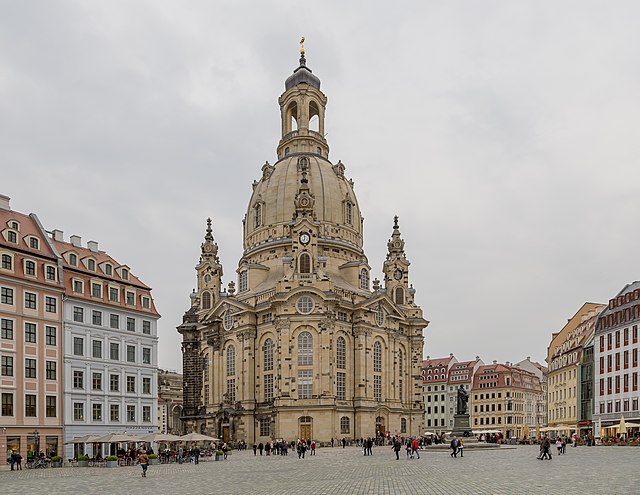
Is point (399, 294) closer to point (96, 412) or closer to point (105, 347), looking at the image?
point (105, 347)

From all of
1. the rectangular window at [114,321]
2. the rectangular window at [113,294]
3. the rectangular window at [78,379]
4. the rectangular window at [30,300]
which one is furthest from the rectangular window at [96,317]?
the rectangular window at [30,300]

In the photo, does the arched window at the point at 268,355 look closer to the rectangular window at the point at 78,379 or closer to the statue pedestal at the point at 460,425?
the statue pedestal at the point at 460,425

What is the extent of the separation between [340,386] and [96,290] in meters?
45.4

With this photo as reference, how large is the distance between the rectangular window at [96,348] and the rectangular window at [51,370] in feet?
13.6

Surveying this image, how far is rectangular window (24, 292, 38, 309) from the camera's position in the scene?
6116cm

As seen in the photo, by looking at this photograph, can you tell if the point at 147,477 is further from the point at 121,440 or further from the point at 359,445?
the point at 359,445

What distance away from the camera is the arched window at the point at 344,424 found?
103 m

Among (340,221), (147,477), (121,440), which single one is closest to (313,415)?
(340,221)

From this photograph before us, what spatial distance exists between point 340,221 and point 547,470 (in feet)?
270

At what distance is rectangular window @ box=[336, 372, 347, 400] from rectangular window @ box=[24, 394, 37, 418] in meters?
50.1

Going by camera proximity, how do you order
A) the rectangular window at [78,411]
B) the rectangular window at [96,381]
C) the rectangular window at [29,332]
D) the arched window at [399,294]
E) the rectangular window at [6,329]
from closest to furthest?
the rectangular window at [6,329], the rectangular window at [29,332], the rectangular window at [78,411], the rectangular window at [96,381], the arched window at [399,294]

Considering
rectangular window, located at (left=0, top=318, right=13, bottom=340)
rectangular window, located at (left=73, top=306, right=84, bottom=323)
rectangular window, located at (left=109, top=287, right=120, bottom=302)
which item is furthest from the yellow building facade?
rectangular window, located at (left=0, top=318, right=13, bottom=340)

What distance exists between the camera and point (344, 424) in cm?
10381

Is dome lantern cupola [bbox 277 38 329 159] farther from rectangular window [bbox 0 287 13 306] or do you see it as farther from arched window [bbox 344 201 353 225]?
rectangular window [bbox 0 287 13 306]
